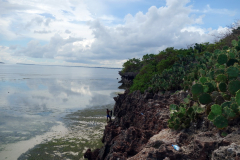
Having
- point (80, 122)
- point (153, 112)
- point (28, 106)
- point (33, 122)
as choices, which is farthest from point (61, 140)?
point (28, 106)

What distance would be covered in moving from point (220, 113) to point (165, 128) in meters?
3.39

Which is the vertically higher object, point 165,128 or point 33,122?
point 165,128

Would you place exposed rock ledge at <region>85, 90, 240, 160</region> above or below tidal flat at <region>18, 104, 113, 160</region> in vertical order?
above

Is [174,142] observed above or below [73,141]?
above

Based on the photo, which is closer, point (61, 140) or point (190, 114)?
point (190, 114)

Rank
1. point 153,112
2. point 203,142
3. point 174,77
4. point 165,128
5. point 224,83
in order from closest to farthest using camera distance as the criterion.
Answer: point 203,142 → point 224,83 → point 165,128 → point 153,112 → point 174,77

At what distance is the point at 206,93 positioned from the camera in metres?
7.30

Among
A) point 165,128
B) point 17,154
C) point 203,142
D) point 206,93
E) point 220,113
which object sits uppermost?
point 206,93

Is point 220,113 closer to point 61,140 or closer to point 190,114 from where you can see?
point 190,114

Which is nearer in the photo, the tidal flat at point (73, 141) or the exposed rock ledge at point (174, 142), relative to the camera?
the exposed rock ledge at point (174, 142)

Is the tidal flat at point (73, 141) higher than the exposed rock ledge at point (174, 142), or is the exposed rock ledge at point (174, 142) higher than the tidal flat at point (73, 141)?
the exposed rock ledge at point (174, 142)

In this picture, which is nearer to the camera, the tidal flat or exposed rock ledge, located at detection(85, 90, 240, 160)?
exposed rock ledge, located at detection(85, 90, 240, 160)

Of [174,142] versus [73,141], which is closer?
[174,142]

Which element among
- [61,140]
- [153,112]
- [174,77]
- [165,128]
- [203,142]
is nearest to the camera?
[203,142]
